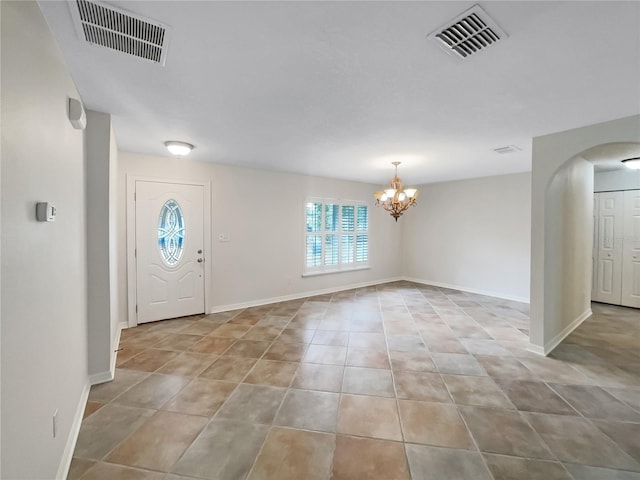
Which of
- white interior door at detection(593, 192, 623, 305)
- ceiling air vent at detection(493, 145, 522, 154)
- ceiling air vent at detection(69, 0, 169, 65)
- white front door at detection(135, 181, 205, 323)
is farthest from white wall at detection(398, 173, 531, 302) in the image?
ceiling air vent at detection(69, 0, 169, 65)

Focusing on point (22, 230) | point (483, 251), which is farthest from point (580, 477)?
point (483, 251)

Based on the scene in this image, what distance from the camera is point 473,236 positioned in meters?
5.94

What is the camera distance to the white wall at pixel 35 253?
1.02 m

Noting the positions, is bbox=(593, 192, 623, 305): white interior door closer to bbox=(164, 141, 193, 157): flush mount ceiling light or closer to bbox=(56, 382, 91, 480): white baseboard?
bbox=(164, 141, 193, 157): flush mount ceiling light

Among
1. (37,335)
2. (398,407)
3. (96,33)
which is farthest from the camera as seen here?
(398,407)

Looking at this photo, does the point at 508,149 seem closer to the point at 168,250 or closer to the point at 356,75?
the point at 356,75

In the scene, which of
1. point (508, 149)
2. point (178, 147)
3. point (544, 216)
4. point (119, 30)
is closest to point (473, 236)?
point (508, 149)

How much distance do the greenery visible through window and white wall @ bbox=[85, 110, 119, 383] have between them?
11.6 feet

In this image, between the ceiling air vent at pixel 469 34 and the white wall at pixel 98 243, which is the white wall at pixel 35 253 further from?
the ceiling air vent at pixel 469 34

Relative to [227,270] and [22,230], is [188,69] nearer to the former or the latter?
[22,230]

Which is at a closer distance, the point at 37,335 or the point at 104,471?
the point at 37,335

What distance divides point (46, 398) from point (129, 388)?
122 centimetres

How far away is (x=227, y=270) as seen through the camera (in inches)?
182

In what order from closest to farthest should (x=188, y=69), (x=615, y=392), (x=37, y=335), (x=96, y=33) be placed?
(x=37, y=335) → (x=96, y=33) → (x=188, y=69) → (x=615, y=392)
